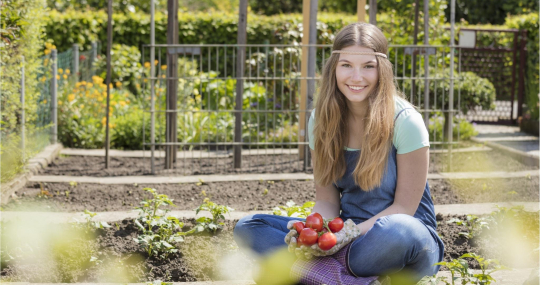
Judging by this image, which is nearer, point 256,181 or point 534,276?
point 534,276

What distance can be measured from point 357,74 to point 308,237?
0.69 meters

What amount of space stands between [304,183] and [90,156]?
8.74 feet

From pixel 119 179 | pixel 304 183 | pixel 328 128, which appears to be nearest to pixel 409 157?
pixel 328 128

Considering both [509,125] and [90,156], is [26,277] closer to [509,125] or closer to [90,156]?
[90,156]

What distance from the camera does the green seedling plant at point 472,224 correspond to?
131 inches

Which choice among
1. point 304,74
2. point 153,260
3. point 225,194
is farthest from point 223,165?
point 153,260

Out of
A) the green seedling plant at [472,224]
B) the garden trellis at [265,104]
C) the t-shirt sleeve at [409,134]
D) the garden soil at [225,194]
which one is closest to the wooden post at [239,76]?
the garden trellis at [265,104]

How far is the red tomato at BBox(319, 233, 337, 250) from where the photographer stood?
7.52 ft

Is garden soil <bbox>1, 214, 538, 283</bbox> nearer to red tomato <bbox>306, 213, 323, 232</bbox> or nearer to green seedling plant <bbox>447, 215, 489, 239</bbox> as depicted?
green seedling plant <bbox>447, 215, 489, 239</bbox>

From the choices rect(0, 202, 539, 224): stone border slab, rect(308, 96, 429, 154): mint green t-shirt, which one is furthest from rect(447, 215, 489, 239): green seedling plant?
rect(308, 96, 429, 154): mint green t-shirt

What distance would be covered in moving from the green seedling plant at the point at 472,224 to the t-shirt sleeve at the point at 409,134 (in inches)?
40.5

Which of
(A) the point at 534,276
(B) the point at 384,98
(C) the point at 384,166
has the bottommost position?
(A) the point at 534,276

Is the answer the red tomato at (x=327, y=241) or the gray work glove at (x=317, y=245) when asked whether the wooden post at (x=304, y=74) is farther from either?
the red tomato at (x=327, y=241)

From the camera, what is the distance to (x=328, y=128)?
264 centimetres
